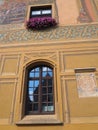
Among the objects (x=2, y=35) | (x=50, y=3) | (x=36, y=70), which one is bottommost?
(x=36, y=70)

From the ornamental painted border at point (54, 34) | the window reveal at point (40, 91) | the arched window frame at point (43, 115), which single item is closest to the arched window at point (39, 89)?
the window reveal at point (40, 91)

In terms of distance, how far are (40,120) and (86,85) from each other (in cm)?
183

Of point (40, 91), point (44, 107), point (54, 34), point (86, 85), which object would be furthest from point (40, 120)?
point (54, 34)

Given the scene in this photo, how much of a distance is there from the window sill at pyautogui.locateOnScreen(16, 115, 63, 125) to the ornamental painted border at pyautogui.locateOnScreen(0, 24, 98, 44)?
3090 millimetres

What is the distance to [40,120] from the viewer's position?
5945 millimetres

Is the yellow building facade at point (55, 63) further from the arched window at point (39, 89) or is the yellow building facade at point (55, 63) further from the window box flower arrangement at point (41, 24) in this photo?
the window box flower arrangement at point (41, 24)

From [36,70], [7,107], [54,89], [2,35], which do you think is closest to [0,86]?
[7,107]

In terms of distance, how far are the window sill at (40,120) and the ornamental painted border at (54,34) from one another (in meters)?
3.09

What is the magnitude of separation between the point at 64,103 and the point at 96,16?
13.8 ft

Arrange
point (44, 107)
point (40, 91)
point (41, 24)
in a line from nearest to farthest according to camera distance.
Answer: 1. point (44, 107)
2. point (40, 91)
3. point (41, 24)

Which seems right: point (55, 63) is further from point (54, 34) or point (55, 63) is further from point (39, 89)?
point (54, 34)

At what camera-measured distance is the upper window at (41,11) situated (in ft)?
30.4

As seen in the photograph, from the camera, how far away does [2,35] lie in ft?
27.6

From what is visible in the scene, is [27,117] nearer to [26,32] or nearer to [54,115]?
[54,115]
